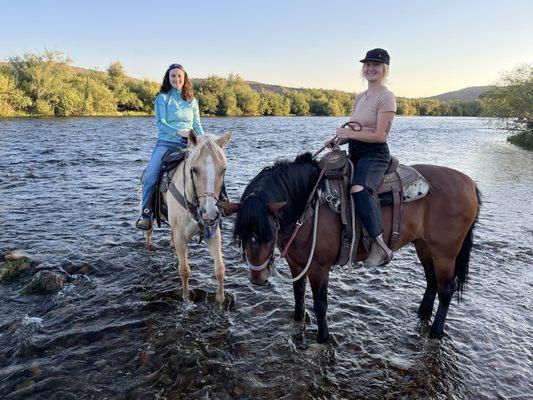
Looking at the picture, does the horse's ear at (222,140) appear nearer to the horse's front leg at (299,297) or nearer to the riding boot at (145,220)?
the horse's front leg at (299,297)

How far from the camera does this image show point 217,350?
430 cm

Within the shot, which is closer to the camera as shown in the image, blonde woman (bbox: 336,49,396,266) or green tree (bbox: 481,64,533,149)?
blonde woman (bbox: 336,49,396,266)

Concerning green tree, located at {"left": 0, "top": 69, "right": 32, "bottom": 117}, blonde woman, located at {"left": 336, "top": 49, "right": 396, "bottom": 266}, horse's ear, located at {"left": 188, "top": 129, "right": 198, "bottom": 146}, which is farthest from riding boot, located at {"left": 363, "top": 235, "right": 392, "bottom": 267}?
green tree, located at {"left": 0, "top": 69, "right": 32, "bottom": 117}

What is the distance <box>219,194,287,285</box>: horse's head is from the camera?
3.41 m

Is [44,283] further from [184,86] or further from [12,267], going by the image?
[184,86]

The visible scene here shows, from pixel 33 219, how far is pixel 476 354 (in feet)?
31.5

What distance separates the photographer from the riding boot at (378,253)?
415 centimetres

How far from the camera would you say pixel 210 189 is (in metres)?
4.00

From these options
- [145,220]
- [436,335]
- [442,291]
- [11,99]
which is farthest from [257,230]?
[11,99]

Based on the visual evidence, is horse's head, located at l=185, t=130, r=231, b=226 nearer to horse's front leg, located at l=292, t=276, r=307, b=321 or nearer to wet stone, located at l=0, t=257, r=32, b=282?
horse's front leg, located at l=292, t=276, r=307, b=321

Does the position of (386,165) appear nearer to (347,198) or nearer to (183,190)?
(347,198)

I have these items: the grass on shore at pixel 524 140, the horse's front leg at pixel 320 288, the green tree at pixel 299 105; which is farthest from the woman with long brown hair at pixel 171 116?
the green tree at pixel 299 105

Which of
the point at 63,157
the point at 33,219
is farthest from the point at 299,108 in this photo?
the point at 33,219

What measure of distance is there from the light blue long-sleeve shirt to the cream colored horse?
102 cm
